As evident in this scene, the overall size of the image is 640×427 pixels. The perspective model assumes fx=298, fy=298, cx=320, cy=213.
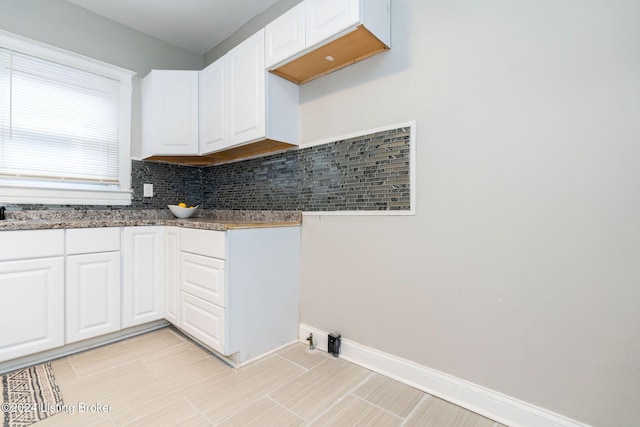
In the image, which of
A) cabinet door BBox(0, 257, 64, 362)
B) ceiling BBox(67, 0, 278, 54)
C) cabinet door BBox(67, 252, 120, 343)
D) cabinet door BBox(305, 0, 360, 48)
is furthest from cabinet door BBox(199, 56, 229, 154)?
cabinet door BBox(0, 257, 64, 362)

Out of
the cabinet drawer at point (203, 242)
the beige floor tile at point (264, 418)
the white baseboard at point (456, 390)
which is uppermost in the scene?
the cabinet drawer at point (203, 242)

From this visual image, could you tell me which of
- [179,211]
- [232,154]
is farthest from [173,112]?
[179,211]

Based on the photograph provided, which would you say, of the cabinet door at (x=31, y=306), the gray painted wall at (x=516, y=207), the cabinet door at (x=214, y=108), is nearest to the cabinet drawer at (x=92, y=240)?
the cabinet door at (x=31, y=306)

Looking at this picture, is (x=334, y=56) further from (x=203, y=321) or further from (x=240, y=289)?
(x=203, y=321)

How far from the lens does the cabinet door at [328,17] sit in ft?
4.82

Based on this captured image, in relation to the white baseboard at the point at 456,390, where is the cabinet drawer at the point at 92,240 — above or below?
above

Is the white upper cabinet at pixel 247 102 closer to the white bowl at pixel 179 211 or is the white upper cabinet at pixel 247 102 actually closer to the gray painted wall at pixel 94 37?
the white bowl at pixel 179 211

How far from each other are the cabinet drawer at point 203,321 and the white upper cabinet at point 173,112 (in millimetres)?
1246

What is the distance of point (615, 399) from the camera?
3.54 ft

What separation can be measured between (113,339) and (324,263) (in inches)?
61.4

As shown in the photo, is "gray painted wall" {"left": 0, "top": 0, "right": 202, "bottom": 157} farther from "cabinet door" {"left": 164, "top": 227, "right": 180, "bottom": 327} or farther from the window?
"cabinet door" {"left": 164, "top": 227, "right": 180, "bottom": 327}

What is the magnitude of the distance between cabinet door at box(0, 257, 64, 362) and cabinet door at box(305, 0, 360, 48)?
200 centimetres

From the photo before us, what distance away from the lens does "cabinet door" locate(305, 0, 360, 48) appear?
147 cm

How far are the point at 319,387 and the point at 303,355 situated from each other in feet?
1.19
